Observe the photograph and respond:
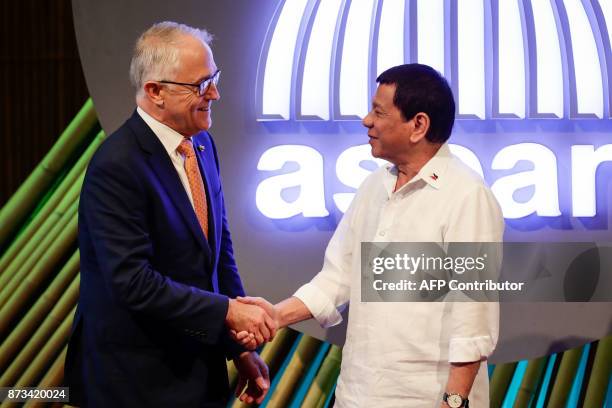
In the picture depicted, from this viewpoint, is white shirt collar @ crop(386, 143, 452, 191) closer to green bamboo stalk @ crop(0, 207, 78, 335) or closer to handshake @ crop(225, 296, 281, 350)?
handshake @ crop(225, 296, 281, 350)

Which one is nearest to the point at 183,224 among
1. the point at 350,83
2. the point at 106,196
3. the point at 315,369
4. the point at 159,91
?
the point at 106,196

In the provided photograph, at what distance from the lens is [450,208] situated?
2678 mm

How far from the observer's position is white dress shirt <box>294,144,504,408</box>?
2.63m

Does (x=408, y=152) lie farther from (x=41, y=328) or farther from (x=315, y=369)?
(x=41, y=328)

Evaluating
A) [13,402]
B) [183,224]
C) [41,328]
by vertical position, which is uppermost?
[183,224]

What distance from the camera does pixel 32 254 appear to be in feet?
14.7

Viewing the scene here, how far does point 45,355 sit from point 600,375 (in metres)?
2.64

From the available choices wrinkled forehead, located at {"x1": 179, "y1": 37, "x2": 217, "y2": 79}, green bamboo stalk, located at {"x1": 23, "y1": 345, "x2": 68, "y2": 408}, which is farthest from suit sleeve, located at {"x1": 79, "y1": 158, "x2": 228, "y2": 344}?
green bamboo stalk, located at {"x1": 23, "y1": 345, "x2": 68, "y2": 408}

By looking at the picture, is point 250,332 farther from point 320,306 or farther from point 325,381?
point 325,381

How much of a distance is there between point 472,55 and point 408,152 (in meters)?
1.12

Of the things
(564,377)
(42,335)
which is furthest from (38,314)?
(564,377)

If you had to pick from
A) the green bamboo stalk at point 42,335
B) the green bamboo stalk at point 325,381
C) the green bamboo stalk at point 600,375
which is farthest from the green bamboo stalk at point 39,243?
the green bamboo stalk at point 600,375

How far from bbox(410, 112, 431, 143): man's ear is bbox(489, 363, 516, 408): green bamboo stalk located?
1.64 meters

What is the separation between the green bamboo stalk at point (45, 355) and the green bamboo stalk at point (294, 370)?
1081mm
